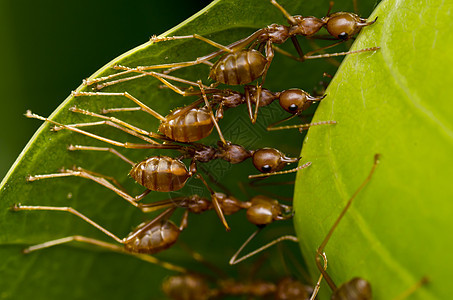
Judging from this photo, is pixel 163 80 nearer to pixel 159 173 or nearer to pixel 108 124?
pixel 108 124

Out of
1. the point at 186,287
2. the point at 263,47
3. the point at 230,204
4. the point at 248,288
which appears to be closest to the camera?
the point at 263,47

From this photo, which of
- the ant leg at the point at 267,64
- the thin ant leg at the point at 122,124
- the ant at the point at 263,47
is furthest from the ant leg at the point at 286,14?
the thin ant leg at the point at 122,124

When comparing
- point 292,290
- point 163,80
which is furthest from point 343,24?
point 292,290

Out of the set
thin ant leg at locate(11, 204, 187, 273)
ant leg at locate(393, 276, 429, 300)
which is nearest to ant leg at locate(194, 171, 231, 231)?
thin ant leg at locate(11, 204, 187, 273)

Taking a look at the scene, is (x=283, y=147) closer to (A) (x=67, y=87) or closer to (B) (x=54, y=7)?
(A) (x=67, y=87)

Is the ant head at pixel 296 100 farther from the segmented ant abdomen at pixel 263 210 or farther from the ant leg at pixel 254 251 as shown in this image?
the ant leg at pixel 254 251

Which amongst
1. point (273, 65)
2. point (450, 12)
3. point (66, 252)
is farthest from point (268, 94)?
point (66, 252)
